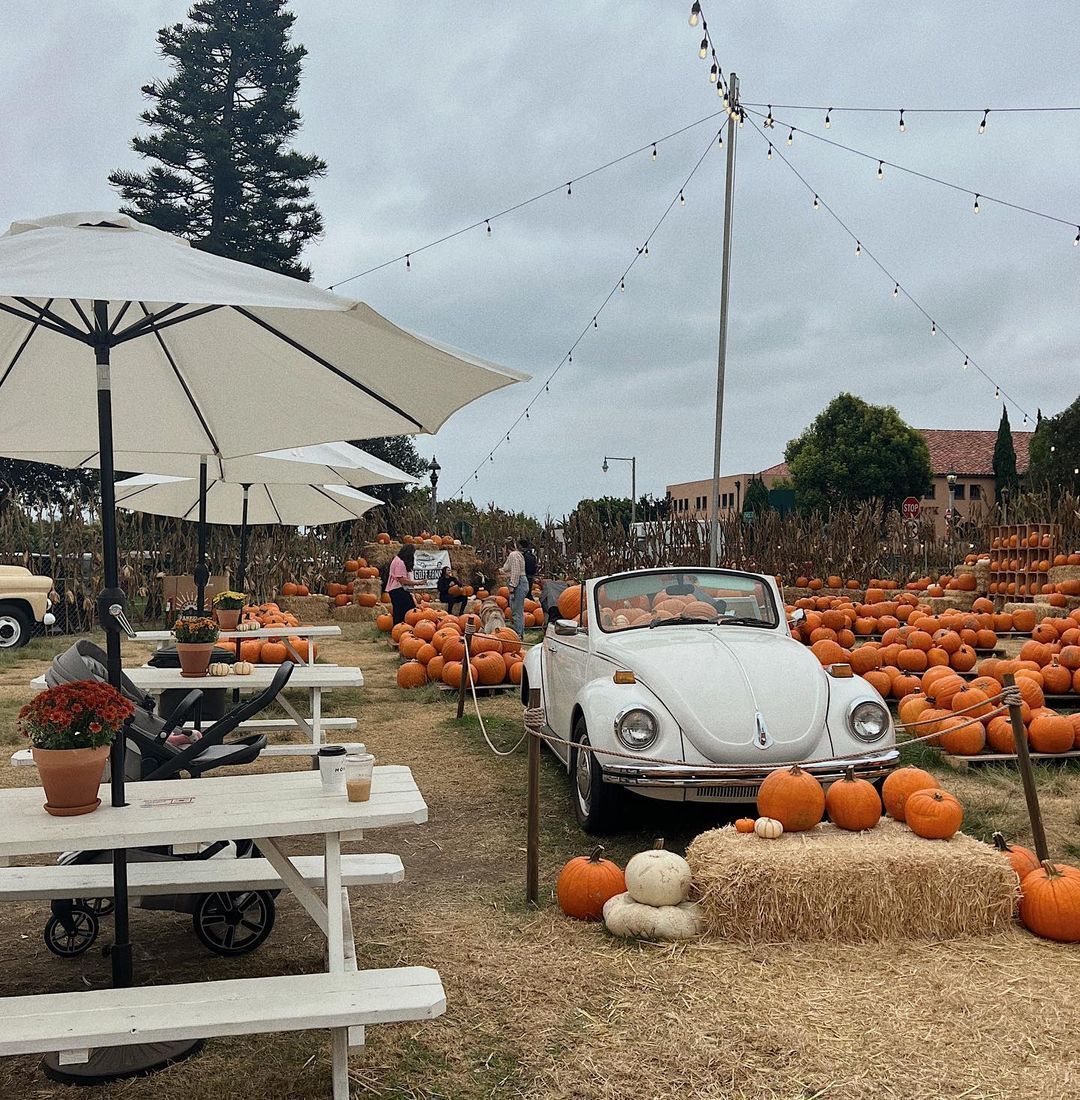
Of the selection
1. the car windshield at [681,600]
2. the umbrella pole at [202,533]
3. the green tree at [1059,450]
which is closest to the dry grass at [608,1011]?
the car windshield at [681,600]

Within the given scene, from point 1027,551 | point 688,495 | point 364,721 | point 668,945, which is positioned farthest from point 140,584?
point 688,495

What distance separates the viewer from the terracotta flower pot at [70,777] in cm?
316

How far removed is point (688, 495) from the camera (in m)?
86.7

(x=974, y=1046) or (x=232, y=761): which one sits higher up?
(x=232, y=761)

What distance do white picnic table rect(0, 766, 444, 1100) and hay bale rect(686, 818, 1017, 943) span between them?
5.22ft

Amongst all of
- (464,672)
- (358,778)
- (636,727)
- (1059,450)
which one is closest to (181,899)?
(358,778)

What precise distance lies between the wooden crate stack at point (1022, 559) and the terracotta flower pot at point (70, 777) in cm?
1624

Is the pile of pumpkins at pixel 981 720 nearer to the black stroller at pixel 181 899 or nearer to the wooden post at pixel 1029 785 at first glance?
the wooden post at pixel 1029 785

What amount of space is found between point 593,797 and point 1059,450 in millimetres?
49028

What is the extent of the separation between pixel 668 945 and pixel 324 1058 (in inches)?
58.8

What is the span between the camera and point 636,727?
17.9 feet

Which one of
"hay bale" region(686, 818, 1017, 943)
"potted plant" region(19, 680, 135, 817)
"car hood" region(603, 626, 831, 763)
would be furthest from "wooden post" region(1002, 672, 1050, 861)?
"potted plant" region(19, 680, 135, 817)

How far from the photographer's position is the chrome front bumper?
5.26 meters

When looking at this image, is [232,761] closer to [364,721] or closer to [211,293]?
[211,293]
